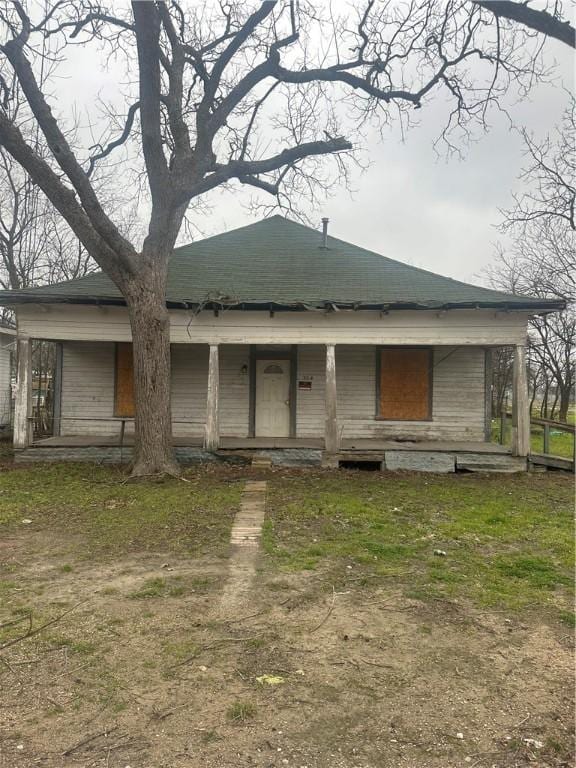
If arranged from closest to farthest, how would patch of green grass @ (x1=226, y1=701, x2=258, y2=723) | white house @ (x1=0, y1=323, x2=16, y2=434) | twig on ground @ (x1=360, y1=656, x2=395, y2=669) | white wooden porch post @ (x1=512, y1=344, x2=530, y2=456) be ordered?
patch of green grass @ (x1=226, y1=701, x2=258, y2=723) < twig on ground @ (x1=360, y1=656, x2=395, y2=669) < white wooden porch post @ (x1=512, y1=344, x2=530, y2=456) < white house @ (x1=0, y1=323, x2=16, y2=434)

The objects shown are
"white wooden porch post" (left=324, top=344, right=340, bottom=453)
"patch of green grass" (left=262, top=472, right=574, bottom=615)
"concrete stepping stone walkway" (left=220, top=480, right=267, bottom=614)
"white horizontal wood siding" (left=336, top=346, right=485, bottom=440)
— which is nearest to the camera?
"concrete stepping stone walkway" (left=220, top=480, right=267, bottom=614)

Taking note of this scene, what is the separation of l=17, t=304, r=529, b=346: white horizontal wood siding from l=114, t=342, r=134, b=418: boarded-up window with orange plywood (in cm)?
156

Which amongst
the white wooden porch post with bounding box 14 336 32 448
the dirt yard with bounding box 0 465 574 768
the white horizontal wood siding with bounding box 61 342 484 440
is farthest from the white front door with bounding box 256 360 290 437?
the dirt yard with bounding box 0 465 574 768

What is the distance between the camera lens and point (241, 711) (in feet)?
8.89

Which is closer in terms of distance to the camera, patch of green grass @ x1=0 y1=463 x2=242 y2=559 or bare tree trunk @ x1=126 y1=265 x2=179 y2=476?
patch of green grass @ x1=0 y1=463 x2=242 y2=559

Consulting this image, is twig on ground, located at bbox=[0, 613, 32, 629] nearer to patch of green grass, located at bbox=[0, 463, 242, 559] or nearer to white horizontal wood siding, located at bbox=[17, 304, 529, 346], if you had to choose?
patch of green grass, located at bbox=[0, 463, 242, 559]

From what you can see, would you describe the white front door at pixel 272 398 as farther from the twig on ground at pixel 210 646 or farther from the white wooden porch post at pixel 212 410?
the twig on ground at pixel 210 646

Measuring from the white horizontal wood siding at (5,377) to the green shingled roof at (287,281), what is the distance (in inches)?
241

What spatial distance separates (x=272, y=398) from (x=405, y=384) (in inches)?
128

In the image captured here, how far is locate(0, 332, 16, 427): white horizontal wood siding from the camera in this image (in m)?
16.2

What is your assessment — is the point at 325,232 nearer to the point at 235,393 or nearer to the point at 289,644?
the point at 235,393

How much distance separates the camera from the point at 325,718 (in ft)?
8.74

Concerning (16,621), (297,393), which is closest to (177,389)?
(297,393)

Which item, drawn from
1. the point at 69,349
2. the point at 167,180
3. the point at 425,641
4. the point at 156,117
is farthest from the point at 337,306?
the point at 425,641
